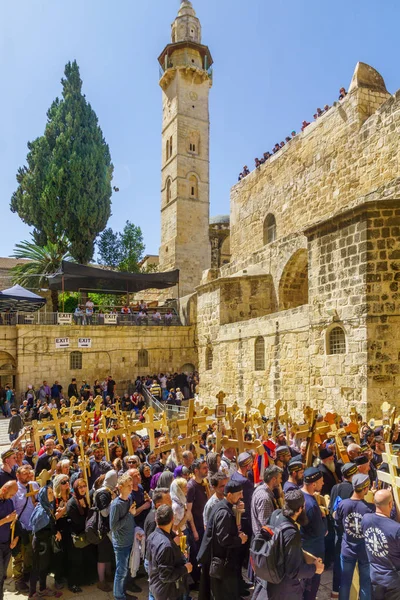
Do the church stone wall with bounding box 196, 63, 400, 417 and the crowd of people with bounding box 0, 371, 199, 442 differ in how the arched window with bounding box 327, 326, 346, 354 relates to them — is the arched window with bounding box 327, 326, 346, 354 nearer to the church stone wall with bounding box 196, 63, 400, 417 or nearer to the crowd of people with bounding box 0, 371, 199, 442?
the church stone wall with bounding box 196, 63, 400, 417

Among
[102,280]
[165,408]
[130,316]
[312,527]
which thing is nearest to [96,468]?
[312,527]

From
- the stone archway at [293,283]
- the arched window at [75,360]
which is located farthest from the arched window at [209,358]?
the arched window at [75,360]

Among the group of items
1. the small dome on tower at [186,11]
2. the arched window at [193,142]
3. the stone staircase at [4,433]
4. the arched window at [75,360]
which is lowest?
the stone staircase at [4,433]

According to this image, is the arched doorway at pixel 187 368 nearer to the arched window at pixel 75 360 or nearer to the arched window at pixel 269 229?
the arched window at pixel 75 360

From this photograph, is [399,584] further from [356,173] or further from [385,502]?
[356,173]

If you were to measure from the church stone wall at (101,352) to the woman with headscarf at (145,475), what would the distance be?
1518cm

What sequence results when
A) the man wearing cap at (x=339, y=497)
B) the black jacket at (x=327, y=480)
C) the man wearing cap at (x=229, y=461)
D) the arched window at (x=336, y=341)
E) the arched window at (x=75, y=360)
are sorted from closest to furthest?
the man wearing cap at (x=339, y=497), the black jacket at (x=327, y=480), the man wearing cap at (x=229, y=461), the arched window at (x=336, y=341), the arched window at (x=75, y=360)

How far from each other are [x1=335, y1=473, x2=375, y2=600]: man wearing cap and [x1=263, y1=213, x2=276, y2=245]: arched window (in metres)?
17.8

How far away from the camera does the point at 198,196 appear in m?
33.5

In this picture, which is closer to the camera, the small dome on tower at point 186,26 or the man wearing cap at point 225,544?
the man wearing cap at point 225,544

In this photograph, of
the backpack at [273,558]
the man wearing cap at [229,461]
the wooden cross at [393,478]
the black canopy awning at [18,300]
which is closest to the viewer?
the backpack at [273,558]

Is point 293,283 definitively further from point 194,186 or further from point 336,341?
point 194,186

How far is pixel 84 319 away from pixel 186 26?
25998 millimetres

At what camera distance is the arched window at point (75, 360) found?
20.5 metres
